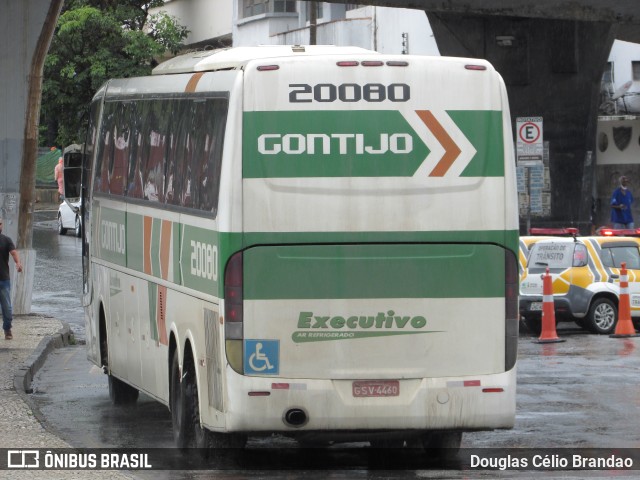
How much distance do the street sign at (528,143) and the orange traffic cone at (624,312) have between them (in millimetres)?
4509

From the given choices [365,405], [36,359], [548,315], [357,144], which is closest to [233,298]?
[365,405]

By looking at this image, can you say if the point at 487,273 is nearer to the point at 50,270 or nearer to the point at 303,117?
the point at 303,117

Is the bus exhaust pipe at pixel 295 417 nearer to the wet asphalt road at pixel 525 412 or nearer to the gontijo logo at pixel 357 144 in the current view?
the wet asphalt road at pixel 525 412

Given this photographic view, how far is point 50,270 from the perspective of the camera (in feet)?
114

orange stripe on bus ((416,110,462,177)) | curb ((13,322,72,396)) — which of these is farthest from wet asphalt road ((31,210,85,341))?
orange stripe on bus ((416,110,462,177))

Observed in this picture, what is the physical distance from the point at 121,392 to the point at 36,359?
11.9 feet

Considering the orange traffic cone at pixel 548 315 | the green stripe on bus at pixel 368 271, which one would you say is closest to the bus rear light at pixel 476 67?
the green stripe on bus at pixel 368 271

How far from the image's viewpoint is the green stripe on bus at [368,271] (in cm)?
1077

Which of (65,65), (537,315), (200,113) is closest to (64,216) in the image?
(65,65)

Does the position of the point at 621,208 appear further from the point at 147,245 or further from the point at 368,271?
the point at 368,271

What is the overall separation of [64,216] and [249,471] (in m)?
35.3

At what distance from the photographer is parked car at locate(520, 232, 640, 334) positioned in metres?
23.5

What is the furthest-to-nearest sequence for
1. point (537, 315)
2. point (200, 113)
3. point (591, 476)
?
point (537, 315)
point (200, 113)
point (591, 476)

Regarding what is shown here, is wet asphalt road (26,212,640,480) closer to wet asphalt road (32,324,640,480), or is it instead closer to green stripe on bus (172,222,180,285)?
wet asphalt road (32,324,640,480)
